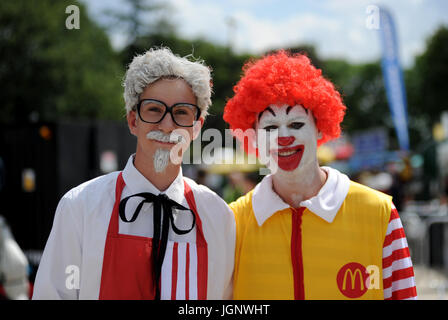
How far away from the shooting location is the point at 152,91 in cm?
231

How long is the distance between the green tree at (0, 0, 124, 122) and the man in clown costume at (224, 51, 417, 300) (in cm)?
1496

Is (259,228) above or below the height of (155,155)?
below

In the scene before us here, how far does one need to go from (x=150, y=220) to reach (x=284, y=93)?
3.26ft

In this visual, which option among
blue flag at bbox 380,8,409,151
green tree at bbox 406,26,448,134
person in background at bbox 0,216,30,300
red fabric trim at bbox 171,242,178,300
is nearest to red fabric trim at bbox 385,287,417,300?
red fabric trim at bbox 171,242,178,300

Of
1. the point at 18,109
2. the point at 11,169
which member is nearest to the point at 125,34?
the point at 18,109

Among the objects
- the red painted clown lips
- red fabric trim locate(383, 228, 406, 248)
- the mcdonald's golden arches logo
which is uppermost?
the red painted clown lips

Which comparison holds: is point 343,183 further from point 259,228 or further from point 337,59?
point 337,59

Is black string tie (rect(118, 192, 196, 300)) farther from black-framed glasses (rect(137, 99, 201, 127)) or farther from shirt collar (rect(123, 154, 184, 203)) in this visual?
black-framed glasses (rect(137, 99, 201, 127))

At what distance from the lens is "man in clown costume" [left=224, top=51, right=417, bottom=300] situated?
2467 millimetres

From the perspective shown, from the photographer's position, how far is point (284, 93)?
102 inches

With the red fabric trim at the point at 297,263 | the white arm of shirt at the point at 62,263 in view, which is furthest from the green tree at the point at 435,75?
the white arm of shirt at the point at 62,263

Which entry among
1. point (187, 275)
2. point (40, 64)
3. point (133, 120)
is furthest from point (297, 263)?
point (40, 64)
